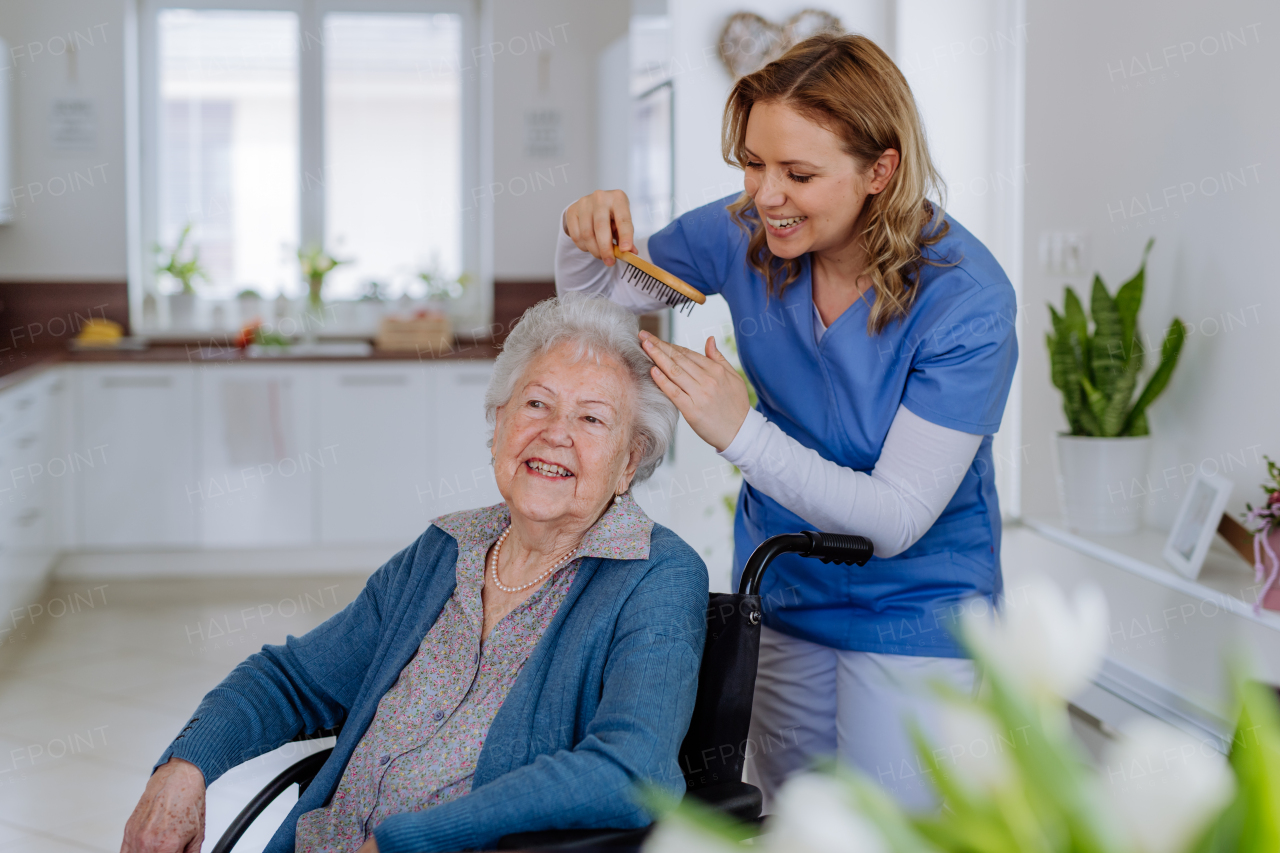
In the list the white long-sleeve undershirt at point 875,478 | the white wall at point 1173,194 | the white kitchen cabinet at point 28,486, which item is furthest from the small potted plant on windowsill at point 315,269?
the white long-sleeve undershirt at point 875,478

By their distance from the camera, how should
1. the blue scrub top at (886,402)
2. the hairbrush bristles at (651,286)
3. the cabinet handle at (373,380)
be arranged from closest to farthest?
the blue scrub top at (886,402) → the hairbrush bristles at (651,286) → the cabinet handle at (373,380)

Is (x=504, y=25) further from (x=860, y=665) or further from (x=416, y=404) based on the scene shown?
(x=860, y=665)

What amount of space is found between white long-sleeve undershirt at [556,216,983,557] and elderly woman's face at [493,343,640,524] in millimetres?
180

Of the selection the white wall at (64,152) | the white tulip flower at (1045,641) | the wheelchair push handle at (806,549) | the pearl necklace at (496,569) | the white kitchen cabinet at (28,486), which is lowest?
the white kitchen cabinet at (28,486)

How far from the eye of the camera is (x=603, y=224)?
158cm

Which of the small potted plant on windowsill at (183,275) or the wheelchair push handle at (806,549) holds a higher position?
the small potted plant on windowsill at (183,275)

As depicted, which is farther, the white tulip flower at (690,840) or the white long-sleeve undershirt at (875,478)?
the white long-sleeve undershirt at (875,478)

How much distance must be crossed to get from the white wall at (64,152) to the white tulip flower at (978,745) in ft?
17.3

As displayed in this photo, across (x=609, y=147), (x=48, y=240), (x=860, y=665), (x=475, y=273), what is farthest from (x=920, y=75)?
(x=48, y=240)

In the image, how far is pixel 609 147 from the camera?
503cm

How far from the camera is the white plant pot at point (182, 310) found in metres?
5.08

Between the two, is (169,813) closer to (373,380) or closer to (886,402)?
(886,402)

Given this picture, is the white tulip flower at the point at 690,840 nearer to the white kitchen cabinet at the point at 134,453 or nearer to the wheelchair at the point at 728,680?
the wheelchair at the point at 728,680

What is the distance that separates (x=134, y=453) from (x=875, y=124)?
399 cm
